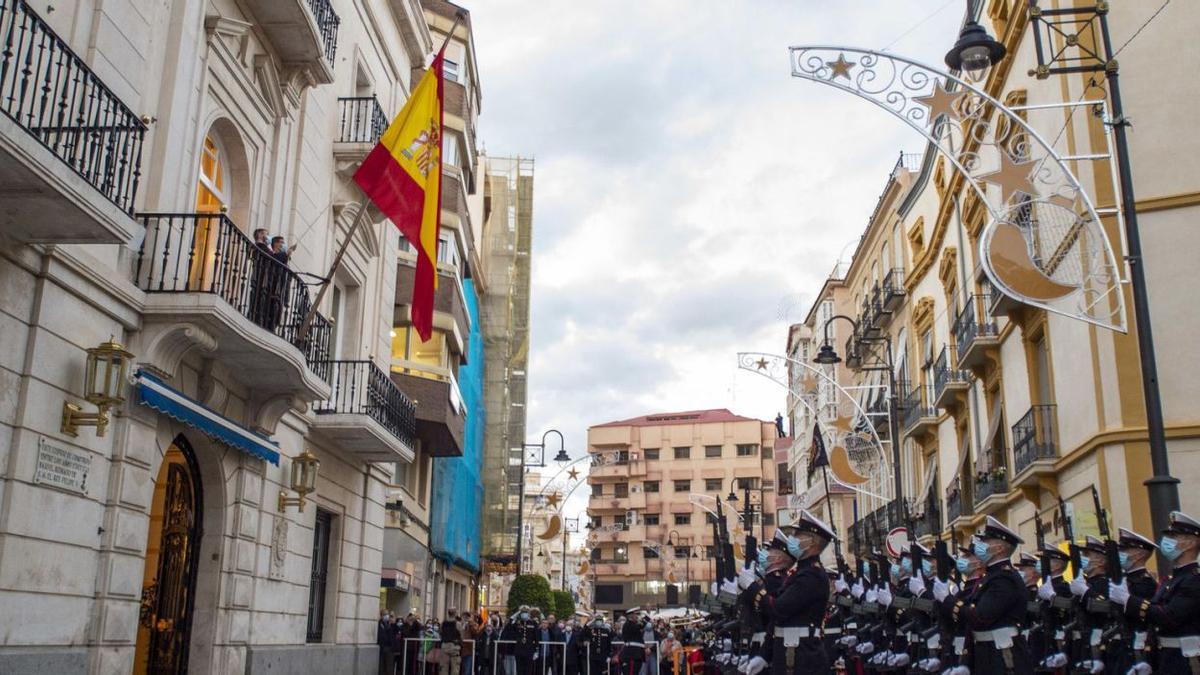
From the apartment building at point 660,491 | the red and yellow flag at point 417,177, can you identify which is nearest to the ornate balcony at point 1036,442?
the red and yellow flag at point 417,177

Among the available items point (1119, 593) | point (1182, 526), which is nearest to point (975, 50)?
point (1182, 526)

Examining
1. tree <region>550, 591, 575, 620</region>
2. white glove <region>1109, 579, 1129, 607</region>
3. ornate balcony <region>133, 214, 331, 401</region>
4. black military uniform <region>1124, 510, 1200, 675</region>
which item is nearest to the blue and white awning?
ornate balcony <region>133, 214, 331, 401</region>

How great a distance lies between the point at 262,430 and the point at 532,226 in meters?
44.8

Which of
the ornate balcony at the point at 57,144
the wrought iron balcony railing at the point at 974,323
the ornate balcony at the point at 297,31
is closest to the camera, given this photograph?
the ornate balcony at the point at 57,144

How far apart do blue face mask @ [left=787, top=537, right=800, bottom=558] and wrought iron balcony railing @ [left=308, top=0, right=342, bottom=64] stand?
31.8 ft

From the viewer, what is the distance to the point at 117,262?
11.0 metres

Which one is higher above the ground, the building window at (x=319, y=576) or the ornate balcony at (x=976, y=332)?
the ornate balcony at (x=976, y=332)

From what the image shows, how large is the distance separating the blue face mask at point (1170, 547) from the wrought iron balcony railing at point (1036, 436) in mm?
11618

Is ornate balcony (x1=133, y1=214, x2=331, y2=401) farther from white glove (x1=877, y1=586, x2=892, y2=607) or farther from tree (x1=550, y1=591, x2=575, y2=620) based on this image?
tree (x1=550, y1=591, x2=575, y2=620)

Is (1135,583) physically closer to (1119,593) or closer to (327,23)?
(1119,593)

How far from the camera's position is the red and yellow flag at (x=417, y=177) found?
49.0 feet

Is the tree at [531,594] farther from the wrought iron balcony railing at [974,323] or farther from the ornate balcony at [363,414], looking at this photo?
the ornate balcony at [363,414]

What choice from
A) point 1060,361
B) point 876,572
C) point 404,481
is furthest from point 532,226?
point 876,572

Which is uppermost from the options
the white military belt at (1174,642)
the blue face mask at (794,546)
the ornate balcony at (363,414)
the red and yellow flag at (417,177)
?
the red and yellow flag at (417,177)
